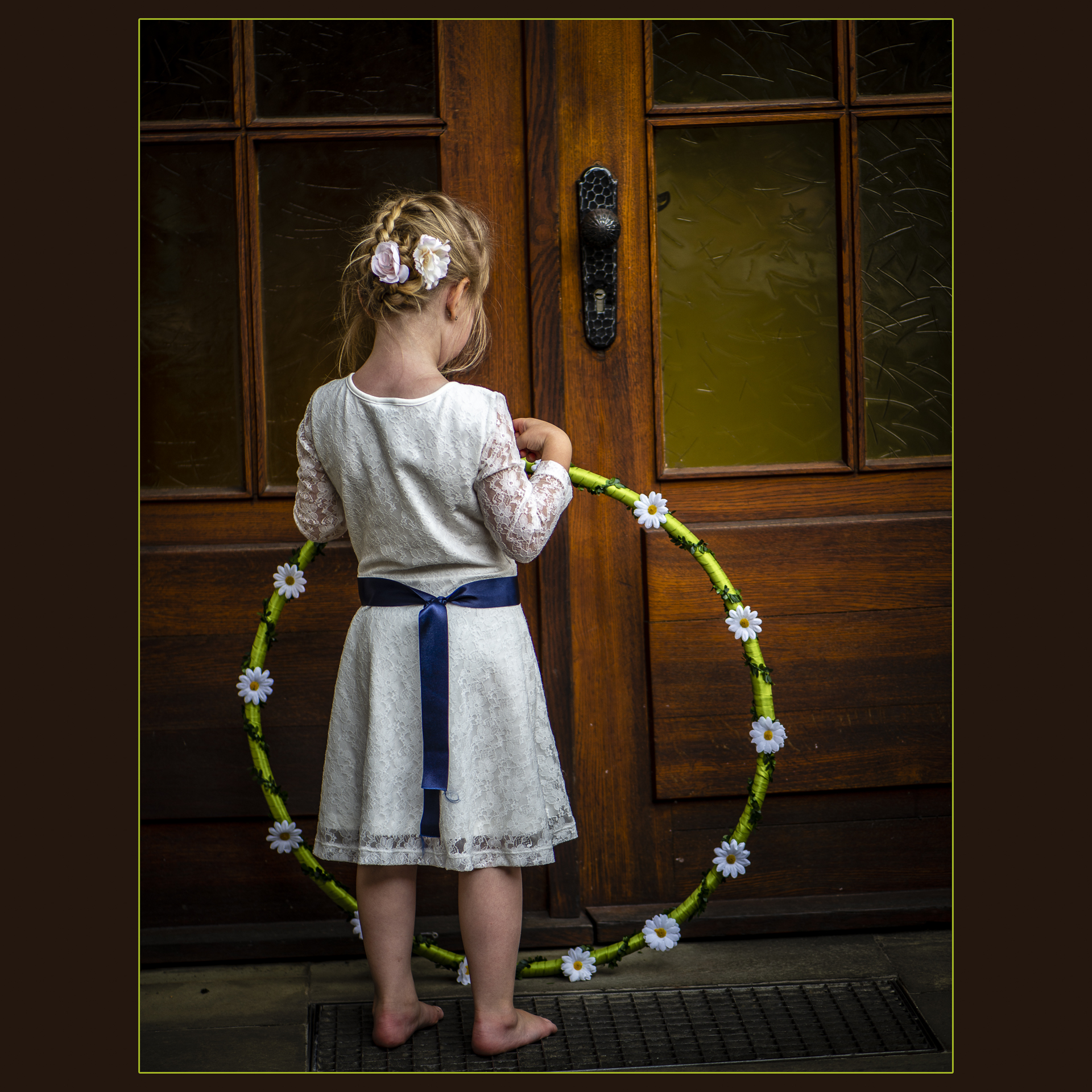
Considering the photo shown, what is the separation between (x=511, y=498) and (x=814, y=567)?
93cm

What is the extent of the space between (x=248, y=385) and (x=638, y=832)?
1.37m

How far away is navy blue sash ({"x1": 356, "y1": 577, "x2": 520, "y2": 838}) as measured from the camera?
2049mm

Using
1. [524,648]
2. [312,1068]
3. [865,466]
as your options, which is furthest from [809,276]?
[312,1068]

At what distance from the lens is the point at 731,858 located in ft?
7.59

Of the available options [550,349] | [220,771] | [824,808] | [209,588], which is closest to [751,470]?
[550,349]

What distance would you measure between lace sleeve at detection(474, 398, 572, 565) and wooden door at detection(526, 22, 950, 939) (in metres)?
0.54

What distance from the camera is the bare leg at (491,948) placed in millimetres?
2094

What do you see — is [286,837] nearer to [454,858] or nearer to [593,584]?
[454,858]

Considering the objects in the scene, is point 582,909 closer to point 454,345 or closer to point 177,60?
point 454,345

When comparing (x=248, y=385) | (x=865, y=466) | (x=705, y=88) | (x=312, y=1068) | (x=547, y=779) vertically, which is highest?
(x=705, y=88)

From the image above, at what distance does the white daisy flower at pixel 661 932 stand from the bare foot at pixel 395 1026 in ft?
1.59

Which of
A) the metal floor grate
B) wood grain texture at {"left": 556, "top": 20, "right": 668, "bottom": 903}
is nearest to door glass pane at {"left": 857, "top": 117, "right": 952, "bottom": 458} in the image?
wood grain texture at {"left": 556, "top": 20, "right": 668, "bottom": 903}

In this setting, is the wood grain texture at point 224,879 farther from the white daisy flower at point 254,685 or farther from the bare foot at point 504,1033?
the bare foot at point 504,1033

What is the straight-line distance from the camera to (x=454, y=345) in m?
2.12
